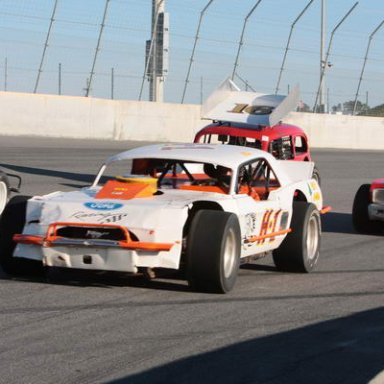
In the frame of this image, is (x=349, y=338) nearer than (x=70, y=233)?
Yes

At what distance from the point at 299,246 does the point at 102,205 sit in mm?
2267

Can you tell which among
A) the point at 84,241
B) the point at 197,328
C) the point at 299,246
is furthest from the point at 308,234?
the point at 197,328

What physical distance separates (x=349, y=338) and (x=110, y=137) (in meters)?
26.2

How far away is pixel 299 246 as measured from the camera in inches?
380

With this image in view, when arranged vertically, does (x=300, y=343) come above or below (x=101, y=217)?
below

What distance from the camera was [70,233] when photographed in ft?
27.2

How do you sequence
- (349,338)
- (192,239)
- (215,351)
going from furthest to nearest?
(192,239), (349,338), (215,351)

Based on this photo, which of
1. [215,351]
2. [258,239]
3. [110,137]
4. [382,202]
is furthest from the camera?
[110,137]

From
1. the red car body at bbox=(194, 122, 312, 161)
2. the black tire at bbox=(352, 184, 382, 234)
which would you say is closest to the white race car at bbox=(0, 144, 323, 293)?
the black tire at bbox=(352, 184, 382, 234)

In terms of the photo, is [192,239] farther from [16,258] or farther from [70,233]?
[16,258]

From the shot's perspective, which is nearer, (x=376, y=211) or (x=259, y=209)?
(x=259, y=209)

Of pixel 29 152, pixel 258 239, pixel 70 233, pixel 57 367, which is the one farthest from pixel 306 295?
pixel 29 152

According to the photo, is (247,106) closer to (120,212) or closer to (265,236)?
(265,236)

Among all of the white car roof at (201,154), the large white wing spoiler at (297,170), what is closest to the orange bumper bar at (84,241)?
the white car roof at (201,154)
